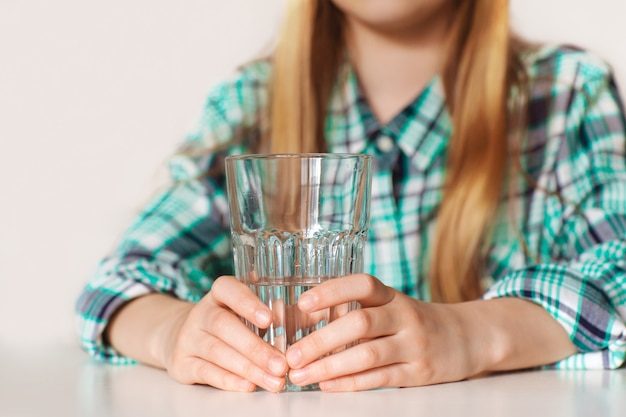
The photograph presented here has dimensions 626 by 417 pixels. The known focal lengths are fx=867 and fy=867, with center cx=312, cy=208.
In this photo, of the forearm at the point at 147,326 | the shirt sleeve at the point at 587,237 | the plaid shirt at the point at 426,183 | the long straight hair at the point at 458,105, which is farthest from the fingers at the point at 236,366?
the long straight hair at the point at 458,105

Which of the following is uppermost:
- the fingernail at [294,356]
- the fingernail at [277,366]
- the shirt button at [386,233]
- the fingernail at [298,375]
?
the fingernail at [294,356]

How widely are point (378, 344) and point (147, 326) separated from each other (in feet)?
1.17

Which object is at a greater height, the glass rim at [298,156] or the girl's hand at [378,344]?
the glass rim at [298,156]

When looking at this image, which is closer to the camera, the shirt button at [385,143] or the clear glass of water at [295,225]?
the clear glass of water at [295,225]

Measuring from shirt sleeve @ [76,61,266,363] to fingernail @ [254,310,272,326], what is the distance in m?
0.36

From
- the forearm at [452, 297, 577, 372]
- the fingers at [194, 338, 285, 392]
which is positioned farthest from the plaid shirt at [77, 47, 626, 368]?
the fingers at [194, 338, 285, 392]

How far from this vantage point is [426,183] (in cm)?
151

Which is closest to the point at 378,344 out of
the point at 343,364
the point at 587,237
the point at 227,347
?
the point at 343,364

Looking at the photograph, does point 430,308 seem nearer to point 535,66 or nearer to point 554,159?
point 554,159

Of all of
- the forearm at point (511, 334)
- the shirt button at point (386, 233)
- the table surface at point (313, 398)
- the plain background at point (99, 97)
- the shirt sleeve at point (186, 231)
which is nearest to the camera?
the table surface at point (313, 398)

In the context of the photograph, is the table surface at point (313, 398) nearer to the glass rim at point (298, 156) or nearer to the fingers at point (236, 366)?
the fingers at point (236, 366)

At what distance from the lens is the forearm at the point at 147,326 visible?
1.00 m

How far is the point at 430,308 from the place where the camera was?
88 centimetres

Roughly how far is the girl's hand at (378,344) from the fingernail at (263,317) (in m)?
0.03
